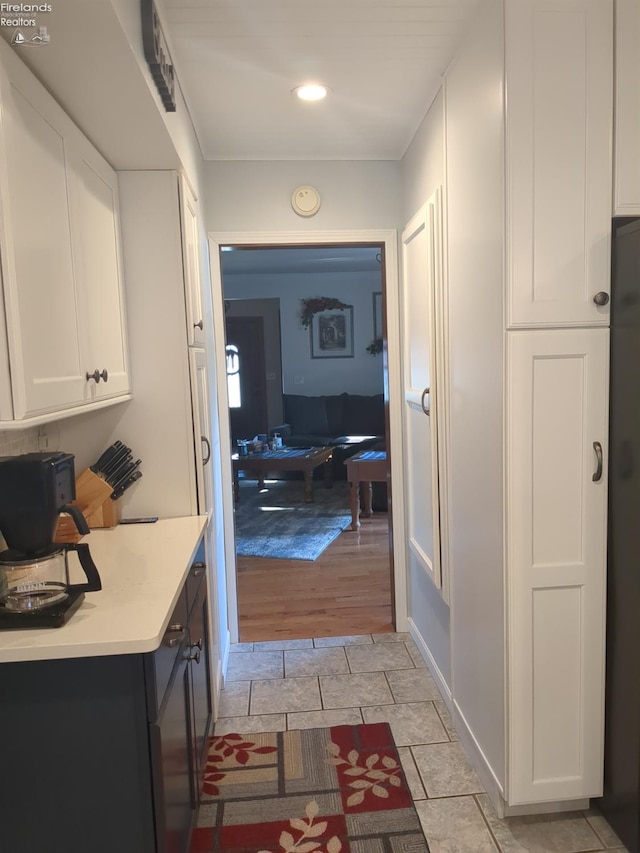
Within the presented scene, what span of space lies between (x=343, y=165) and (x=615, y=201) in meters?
1.72

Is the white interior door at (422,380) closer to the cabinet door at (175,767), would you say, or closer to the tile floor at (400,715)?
the tile floor at (400,715)

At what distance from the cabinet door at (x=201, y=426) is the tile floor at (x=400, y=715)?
90 centimetres

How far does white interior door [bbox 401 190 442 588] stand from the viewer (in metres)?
2.59

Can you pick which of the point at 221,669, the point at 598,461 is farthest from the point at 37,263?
the point at 221,669

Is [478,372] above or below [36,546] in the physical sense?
above

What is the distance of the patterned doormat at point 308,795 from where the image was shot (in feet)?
6.43

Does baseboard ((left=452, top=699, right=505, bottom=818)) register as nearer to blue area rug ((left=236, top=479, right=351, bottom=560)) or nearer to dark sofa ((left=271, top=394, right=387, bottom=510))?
blue area rug ((left=236, top=479, right=351, bottom=560))

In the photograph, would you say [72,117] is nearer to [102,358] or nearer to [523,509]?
[102,358]

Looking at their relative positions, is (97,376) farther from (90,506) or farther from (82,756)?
(82,756)

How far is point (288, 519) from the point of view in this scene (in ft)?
19.2

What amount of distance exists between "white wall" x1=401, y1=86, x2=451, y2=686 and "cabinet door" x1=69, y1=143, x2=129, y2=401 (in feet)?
4.05

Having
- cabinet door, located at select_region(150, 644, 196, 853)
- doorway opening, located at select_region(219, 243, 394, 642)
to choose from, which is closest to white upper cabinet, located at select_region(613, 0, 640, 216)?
cabinet door, located at select_region(150, 644, 196, 853)

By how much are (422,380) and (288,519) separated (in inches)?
129

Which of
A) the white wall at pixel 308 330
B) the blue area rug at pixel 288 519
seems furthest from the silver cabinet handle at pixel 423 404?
the white wall at pixel 308 330
